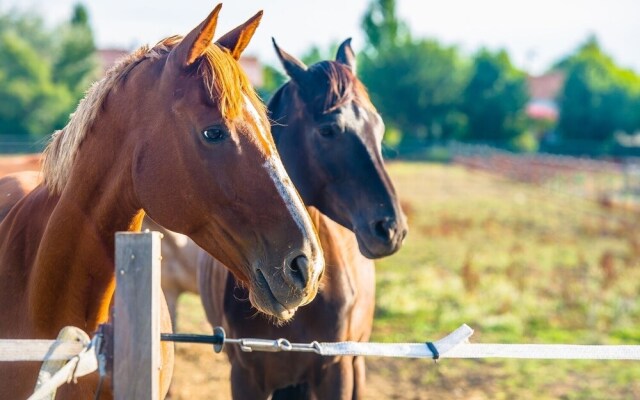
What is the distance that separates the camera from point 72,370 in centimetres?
171

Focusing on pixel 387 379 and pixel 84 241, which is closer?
pixel 84 241

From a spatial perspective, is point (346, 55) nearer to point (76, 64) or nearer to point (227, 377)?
point (227, 377)

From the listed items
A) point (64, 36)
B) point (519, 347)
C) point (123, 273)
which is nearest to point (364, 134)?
point (519, 347)

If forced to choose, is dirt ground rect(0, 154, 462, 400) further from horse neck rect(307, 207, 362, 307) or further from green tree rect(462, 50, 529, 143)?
green tree rect(462, 50, 529, 143)

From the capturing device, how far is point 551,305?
767 centimetres

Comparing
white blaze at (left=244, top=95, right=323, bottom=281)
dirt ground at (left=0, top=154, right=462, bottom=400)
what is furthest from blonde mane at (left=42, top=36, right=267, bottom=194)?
dirt ground at (left=0, top=154, right=462, bottom=400)

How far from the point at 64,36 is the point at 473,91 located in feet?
86.7

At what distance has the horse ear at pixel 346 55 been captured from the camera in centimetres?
372

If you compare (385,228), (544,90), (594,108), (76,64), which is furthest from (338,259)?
(544,90)

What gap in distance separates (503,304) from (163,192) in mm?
6164

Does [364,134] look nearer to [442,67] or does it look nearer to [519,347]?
[519,347]

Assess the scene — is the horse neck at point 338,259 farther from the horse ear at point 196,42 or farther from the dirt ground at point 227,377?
the dirt ground at point 227,377

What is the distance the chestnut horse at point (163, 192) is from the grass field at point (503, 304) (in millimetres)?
3241

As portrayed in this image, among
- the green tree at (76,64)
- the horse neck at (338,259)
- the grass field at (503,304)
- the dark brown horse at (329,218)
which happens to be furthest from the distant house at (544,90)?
the dark brown horse at (329,218)
